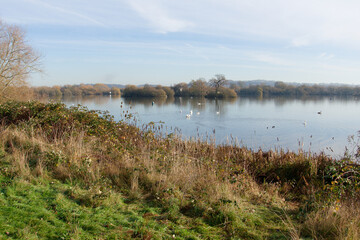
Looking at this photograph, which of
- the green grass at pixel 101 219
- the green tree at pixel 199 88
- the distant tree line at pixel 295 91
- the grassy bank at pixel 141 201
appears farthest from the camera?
the distant tree line at pixel 295 91

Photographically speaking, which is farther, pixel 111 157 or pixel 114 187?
pixel 111 157

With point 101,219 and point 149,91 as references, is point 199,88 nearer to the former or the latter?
point 149,91

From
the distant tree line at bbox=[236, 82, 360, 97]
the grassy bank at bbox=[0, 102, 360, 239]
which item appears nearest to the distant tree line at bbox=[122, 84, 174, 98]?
the distant tree line at bbox=[236, 82, 360, 97]

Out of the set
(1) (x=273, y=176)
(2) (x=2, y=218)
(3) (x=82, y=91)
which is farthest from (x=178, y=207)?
(3) (x=82, y=91)

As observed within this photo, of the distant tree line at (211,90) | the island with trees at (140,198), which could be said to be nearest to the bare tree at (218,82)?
the distant tree line at (211,90)

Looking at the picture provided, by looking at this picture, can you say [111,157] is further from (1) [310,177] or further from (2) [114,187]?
(1) [310,177]

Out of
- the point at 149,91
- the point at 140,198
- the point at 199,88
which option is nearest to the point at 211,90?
the point at 199,88

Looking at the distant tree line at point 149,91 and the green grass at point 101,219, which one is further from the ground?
the distant tree line at point 149,91

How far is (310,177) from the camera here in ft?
23.8

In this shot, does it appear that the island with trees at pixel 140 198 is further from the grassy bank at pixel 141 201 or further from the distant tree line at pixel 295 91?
the distant tree line at pixel 295 91

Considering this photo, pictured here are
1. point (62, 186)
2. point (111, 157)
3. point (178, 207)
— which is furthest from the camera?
point (111, 157)

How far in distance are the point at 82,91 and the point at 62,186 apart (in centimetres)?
7816

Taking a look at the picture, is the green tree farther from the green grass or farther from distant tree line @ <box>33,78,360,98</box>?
the green grass

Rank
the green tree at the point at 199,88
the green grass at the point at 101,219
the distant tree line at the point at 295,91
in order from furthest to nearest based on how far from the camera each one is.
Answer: the distant tree line at the point at 295,91, the green tree at the point at 199,88, the green grass at the point at 101,219
